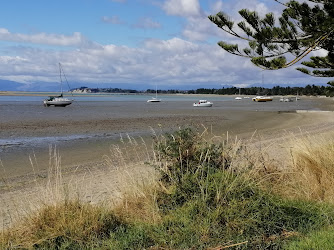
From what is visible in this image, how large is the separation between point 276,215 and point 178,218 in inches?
50.3

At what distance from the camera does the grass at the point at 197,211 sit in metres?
4.49

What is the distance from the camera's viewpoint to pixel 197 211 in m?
5.11

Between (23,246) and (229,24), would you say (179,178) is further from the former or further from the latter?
(229,24)

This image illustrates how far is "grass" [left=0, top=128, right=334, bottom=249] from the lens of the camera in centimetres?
449

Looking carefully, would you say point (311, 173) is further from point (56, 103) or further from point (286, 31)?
point (56, 103)

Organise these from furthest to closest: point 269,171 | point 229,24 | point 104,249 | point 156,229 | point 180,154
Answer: point 229,24
point 269,171
point 180,154
point 156,229
point 104,249

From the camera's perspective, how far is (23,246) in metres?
4.42

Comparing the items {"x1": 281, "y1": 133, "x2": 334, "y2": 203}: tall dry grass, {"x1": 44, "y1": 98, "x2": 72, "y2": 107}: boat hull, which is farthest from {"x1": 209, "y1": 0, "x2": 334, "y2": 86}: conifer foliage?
{"x1": 44, "y1": 98, "x2": 72, "y2": 107}: boat hull

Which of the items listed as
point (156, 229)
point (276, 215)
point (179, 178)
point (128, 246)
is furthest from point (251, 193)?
point (128, 246)

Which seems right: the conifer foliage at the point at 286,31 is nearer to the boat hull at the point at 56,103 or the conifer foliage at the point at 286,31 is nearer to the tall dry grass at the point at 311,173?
the tall dry grass at the point at 311,173

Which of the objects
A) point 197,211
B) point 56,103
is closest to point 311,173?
point 197,211

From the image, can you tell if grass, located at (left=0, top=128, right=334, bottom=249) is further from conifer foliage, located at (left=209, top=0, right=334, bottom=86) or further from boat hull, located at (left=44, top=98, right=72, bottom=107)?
boat hull, located at (left=44, top=98, right=72, bottom=107)

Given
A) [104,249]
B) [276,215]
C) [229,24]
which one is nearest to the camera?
Result: [104,249]

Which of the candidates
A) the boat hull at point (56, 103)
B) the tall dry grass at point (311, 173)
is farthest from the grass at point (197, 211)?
the boat hull at point (56, 103)
